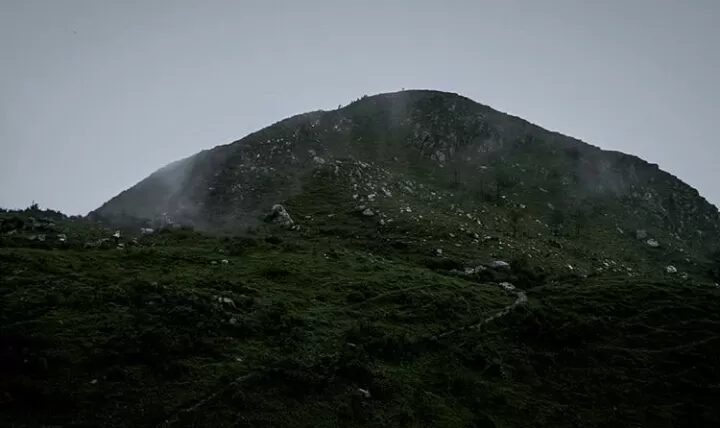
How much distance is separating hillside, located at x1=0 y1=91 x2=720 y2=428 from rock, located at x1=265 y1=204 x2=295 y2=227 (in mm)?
250

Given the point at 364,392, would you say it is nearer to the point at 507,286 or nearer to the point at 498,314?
the point at 498,314

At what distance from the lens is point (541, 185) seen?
70.6 metres

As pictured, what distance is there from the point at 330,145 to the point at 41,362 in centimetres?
5618

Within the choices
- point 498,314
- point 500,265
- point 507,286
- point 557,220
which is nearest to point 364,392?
point 498,314

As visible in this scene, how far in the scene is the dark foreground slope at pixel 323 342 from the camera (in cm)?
1919

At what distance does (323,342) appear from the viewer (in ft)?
82.5

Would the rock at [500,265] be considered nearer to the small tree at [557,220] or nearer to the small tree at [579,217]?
the small tree at [557,220]

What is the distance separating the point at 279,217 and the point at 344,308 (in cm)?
2214

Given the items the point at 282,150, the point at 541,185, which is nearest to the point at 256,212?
the point at 282,150

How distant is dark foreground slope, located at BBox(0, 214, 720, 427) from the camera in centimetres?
1919

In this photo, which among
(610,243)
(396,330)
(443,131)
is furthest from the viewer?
(443,131)

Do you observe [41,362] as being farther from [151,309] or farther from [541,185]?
[541,185]

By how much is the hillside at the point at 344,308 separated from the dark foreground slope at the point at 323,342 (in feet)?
0.36

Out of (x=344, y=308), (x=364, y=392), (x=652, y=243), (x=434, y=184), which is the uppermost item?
(x=434, y=184)
